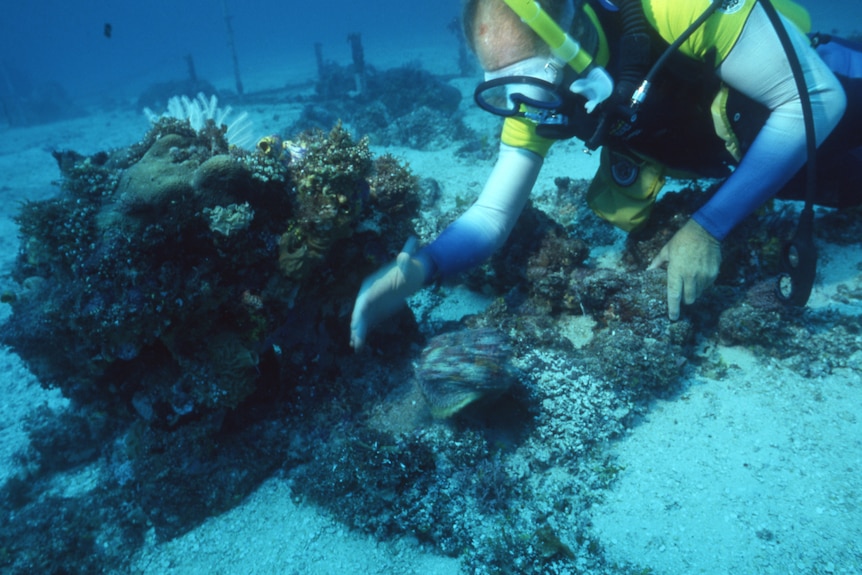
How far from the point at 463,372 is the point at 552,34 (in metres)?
1.87

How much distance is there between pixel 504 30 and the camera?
2223 mm

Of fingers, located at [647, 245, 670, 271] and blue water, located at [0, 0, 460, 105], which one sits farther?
blue water, located at [0, 0, 460, 105]

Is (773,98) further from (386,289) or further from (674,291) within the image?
(386,289)

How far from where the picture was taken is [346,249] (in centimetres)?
280

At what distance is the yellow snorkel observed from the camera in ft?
6.72

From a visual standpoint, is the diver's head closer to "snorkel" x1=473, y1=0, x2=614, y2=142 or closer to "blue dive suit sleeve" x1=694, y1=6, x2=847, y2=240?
"snorkel" x1=473, y1=0, x2=614, y2=142

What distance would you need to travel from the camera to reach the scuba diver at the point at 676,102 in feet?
7.25

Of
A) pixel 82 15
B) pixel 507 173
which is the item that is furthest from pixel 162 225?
pixel 82 15

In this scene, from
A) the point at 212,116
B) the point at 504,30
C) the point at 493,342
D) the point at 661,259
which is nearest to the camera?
the point at 504,30

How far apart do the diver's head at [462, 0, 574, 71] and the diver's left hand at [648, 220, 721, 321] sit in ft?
4.81

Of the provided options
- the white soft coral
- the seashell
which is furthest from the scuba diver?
the white soft coral

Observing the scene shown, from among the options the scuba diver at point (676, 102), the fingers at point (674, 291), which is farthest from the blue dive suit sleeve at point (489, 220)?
the fingers at point (674, 291)

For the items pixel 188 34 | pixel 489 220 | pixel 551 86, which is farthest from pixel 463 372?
pixel 188 34

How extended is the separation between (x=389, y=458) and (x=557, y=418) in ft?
3.53
